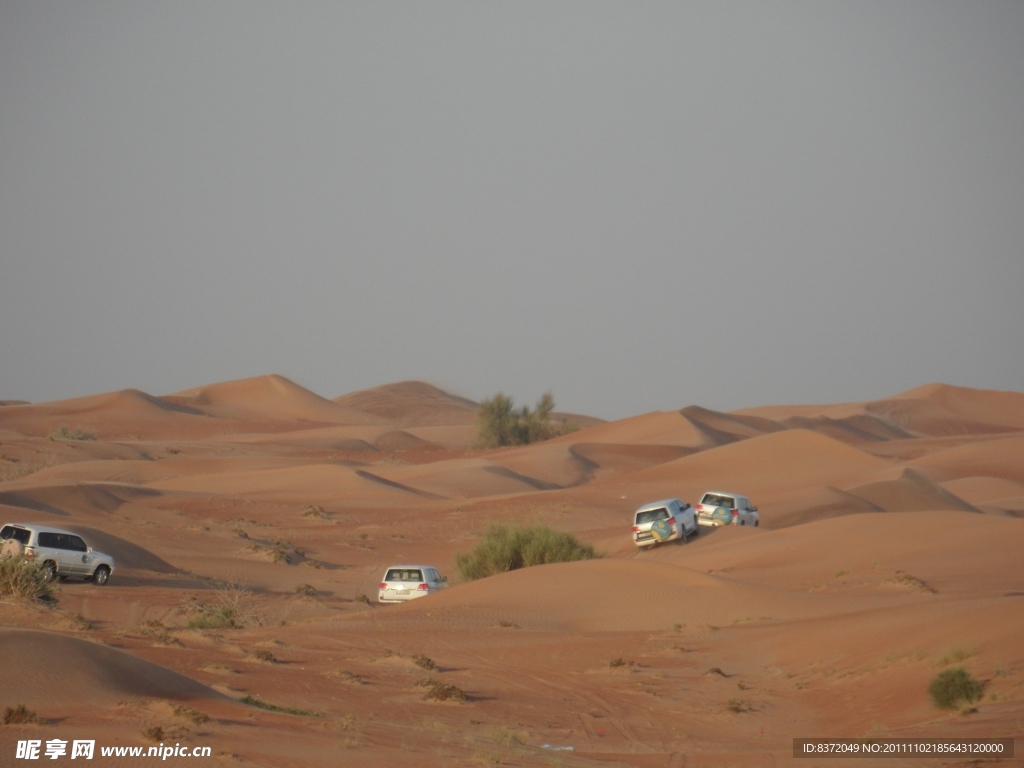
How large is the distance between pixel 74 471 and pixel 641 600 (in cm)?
3798

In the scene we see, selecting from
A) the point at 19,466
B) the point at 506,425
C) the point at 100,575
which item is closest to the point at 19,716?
the point at 100,575

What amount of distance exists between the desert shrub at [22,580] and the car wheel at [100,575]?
5.06 meters

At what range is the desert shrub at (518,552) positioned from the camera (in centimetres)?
3061

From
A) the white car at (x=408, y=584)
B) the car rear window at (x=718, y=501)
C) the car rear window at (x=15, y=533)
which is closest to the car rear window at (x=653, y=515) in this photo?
the car rear window at (x=718, y=501)

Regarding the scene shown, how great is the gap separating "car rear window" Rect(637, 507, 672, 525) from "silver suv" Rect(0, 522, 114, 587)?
14.7 meters

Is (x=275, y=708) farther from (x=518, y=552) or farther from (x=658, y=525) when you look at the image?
(x=658, y=525)

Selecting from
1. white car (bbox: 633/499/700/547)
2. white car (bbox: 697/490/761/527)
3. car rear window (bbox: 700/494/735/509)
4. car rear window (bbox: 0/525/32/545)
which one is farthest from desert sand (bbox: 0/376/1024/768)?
car rear window (bbox: 700/494/735/509)

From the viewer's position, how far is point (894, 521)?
3098 centimetres

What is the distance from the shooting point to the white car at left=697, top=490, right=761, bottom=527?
36094 millimetres

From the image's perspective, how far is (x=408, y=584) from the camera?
85.6ft

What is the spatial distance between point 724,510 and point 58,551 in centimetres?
2040

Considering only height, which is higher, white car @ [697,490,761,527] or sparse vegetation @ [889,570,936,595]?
white car @ [697,490,761,527]

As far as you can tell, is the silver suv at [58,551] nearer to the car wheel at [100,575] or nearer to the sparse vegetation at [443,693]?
the car wheel at [100,575]

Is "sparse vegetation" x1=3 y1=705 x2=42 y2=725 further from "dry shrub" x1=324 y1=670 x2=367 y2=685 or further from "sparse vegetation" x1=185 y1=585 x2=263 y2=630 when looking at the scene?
"sparse vegetation" x1=185 y1=585 x2=263 y2=630
